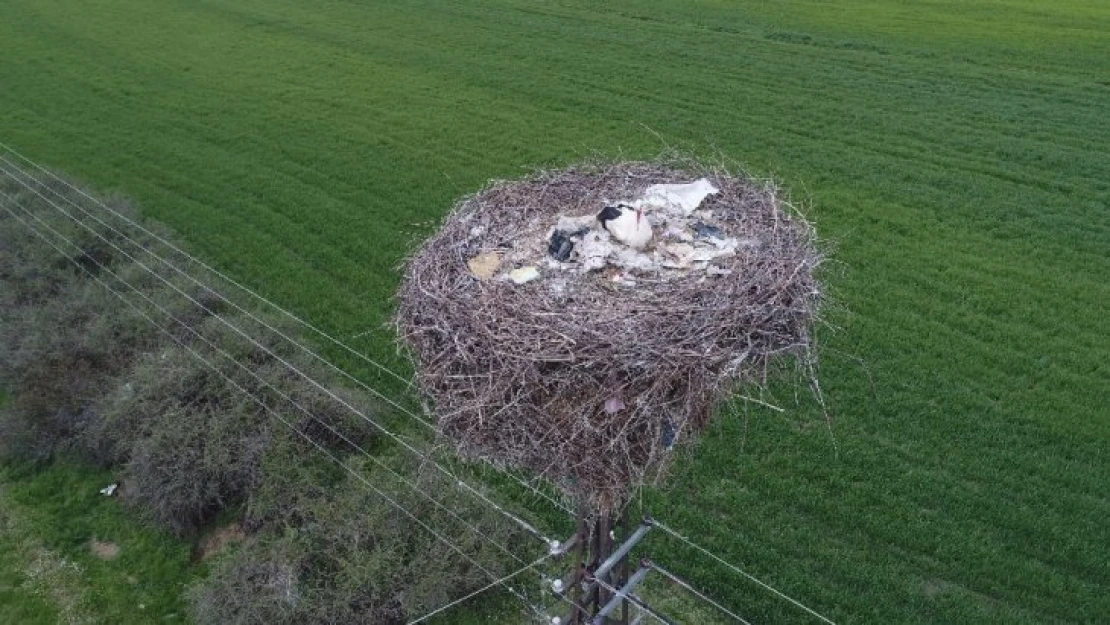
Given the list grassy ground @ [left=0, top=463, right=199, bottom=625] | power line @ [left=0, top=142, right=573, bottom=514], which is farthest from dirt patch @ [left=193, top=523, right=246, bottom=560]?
power line @ [left=0, top=142, right=573, bottom=514]

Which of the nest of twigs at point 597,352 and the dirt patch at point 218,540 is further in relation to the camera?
the dirt patch at point 218,540

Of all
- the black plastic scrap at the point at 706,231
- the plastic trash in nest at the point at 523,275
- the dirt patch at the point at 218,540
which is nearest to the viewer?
the plastic trash in nest at the point at 523,275

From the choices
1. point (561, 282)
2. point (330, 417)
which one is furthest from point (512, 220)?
point (330, 417)

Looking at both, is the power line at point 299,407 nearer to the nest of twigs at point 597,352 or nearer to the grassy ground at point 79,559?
the grassy ground at point 79,559

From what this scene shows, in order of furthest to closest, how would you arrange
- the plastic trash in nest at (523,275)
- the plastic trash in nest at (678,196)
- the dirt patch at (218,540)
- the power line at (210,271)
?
the power line at (210,271)
the dirt patch at (218,540)
the plastic trash in nest at (678,196)
the plastic trash in nest at (523,275)

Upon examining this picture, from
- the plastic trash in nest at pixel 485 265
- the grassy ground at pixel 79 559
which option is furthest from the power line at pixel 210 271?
the plastic trash in nest at pixel 485 265
